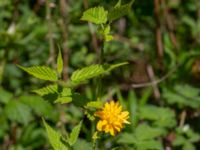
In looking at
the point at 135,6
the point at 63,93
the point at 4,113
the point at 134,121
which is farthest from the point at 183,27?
the point at 63,93

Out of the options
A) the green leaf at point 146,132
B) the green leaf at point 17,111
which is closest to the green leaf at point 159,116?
the green leaf at point 146,132

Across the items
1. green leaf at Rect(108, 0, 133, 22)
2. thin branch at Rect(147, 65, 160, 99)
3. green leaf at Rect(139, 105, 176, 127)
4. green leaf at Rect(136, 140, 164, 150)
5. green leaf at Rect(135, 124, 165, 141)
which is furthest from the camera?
thin branch at Rect(147, 65, 160, 99)

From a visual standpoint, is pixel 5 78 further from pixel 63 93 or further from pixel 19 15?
pixel 63 93

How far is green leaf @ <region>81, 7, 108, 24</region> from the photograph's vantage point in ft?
4.55

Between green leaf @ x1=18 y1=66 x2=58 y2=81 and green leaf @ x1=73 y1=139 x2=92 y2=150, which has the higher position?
green leaf @ x1=18 y1=66 x2=58 y2=81

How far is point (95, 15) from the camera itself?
1396mm

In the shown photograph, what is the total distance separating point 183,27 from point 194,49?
461 mm

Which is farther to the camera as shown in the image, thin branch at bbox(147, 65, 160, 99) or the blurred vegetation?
thin branch at bbox(147, 65, 160, 99)

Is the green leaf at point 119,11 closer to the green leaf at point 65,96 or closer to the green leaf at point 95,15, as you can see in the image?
the green leaf at point 95,15

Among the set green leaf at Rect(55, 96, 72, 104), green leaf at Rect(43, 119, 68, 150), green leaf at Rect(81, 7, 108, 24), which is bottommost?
green leaf at Rect(43, 119, 68, 150)

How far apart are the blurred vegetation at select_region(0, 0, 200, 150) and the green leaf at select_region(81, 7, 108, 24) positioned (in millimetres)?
805

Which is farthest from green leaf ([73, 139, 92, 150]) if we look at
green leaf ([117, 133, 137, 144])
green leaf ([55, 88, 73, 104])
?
green leaf ([55, 88, 73, 104])

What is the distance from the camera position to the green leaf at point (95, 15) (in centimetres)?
139

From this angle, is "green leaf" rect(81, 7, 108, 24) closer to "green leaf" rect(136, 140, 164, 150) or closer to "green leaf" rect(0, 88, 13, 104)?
"green leaf" rect(136, 140, 164, 150)
